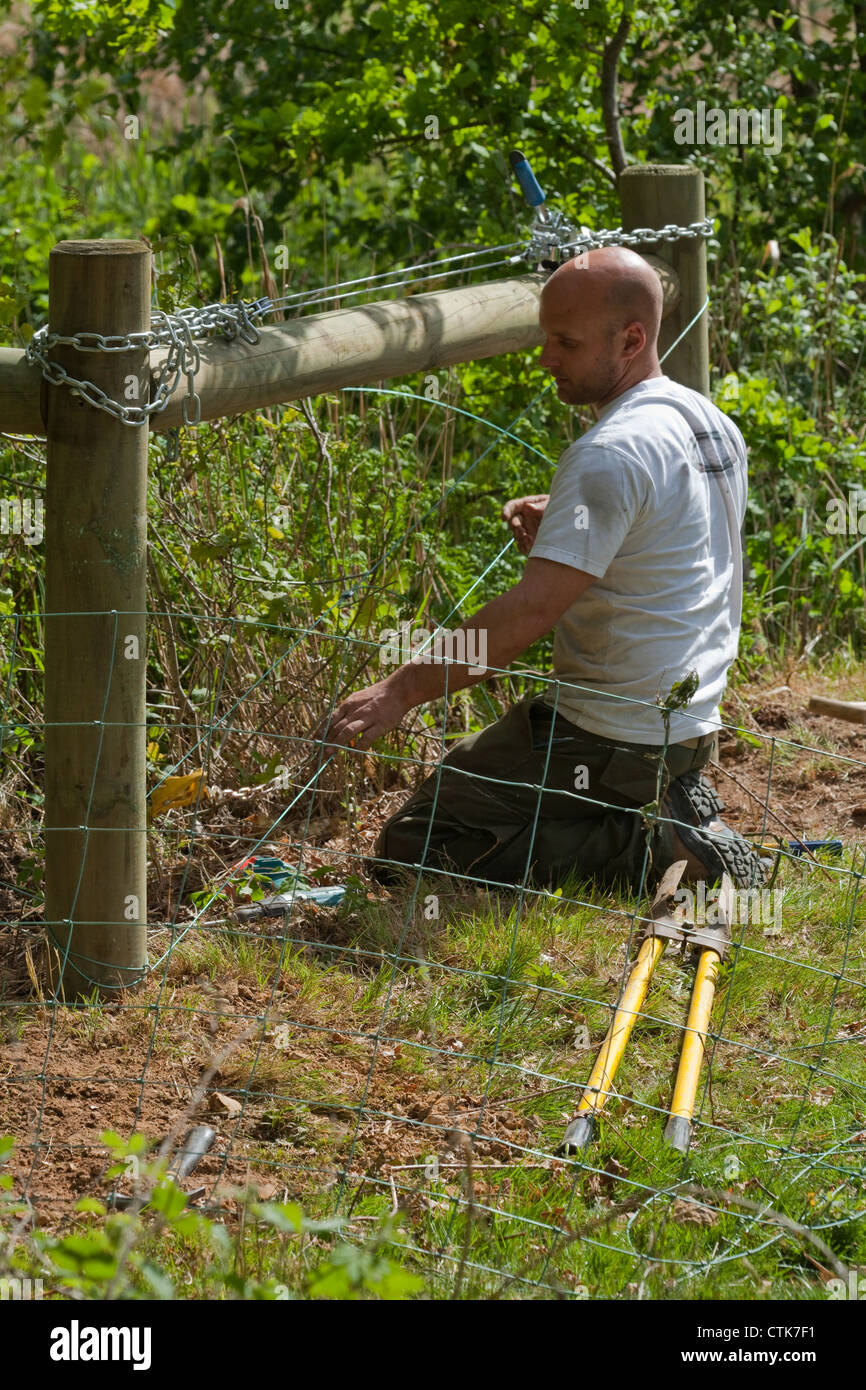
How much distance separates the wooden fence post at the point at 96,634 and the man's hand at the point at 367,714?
448 millimetres

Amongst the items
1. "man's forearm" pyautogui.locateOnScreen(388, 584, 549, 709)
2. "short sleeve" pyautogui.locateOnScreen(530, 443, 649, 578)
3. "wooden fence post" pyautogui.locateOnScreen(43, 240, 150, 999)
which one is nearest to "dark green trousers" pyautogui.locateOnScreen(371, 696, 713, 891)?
"man's forearm" pyautogui.locateOnScreen(388, 584, 549, 709)

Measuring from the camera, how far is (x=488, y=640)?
322cm

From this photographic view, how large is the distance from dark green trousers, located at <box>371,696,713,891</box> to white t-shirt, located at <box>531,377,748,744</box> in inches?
3.4

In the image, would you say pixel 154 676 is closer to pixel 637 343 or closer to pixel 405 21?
pixel 637 343

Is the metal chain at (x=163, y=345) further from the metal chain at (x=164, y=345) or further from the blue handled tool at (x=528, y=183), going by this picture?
the blue handled tool at (x=528, y=183)

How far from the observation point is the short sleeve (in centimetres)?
320

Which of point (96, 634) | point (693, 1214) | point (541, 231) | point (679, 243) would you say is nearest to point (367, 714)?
point (96, 634)

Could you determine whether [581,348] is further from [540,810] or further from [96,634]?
[96,634]

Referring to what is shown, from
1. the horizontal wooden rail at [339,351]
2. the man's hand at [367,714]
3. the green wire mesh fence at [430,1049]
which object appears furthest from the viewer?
the man's hand at [367,714]

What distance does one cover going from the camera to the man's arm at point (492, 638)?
10.3ft

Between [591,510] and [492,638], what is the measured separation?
0.36 metres

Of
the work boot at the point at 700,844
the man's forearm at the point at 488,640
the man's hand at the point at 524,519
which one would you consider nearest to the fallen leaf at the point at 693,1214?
the work boot at the point at 700,844

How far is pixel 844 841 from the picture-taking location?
3.95 metres
